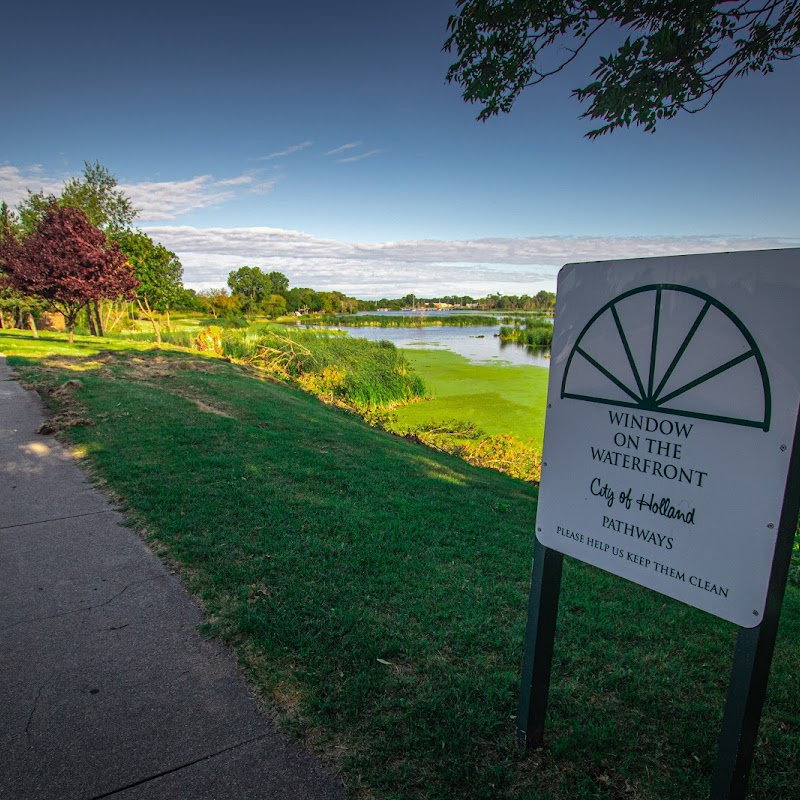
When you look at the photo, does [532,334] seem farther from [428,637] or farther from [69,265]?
[428,637]

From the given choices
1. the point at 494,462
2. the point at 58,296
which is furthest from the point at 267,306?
the point at 494,462

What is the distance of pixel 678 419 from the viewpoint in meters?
1.69

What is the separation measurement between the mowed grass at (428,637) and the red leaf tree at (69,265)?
13316mm

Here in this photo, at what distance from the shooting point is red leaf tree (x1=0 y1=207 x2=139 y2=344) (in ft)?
52.5

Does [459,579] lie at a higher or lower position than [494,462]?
higher

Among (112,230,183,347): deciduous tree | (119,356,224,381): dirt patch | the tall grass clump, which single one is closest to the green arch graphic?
(119,356,224,381): dirt patch

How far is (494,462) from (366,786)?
8771 mm

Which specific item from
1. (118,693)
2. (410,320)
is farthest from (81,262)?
(410,320)

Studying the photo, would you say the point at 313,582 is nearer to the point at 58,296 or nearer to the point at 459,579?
the point at 459,579

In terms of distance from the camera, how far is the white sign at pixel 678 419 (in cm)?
150

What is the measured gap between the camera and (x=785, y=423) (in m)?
1.47

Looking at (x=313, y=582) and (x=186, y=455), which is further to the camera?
(x=186, y=455)

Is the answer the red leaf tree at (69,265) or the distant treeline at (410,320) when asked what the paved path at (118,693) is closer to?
the red leaf tree at (69,265)

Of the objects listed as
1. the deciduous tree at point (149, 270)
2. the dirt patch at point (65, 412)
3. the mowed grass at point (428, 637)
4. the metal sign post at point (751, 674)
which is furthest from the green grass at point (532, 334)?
the metal sign post at point (751, 674)
